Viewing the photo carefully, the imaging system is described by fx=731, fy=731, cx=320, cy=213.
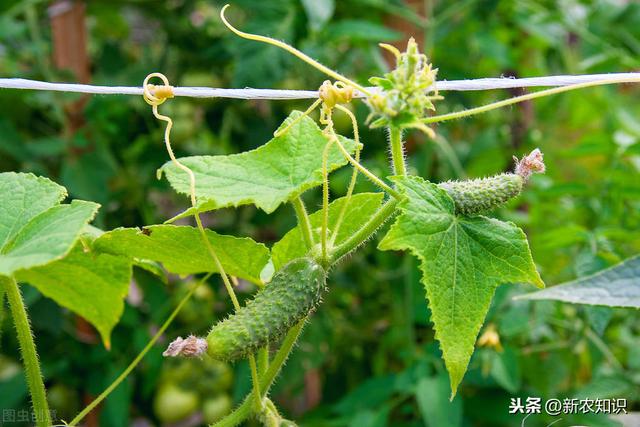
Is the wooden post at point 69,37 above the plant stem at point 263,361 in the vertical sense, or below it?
above

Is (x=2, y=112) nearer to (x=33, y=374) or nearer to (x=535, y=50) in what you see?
(x=33, y=374)

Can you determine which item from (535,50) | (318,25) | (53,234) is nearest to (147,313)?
(318,25)

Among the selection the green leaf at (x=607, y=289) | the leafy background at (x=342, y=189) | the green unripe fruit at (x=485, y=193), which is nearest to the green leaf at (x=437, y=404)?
the leafy background at (x=342, y=189)

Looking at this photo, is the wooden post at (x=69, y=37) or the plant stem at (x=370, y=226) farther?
the wooden post at (x=69, y=37)

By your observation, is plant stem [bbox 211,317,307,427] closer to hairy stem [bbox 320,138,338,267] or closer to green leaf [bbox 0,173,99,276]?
hairy stem [bbox 320,138,338,267]

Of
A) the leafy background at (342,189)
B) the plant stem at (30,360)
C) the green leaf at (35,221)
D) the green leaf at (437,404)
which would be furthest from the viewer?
the leafy background at (342,189)

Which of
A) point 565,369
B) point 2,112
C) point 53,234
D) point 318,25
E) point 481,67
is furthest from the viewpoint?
point 481,67

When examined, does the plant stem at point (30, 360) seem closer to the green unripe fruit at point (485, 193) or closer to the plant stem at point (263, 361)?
the plant stem at point (263, 361)
